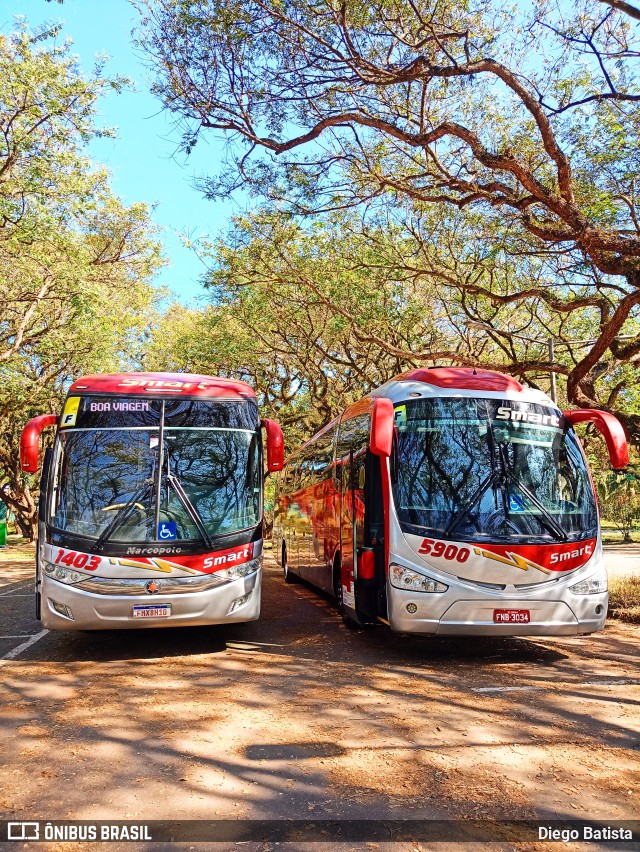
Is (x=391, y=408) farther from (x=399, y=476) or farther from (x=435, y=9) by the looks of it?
(x=435, y=9)

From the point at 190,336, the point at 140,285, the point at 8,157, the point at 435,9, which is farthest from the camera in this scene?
the point at 190,336

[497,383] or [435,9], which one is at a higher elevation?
[435,9]

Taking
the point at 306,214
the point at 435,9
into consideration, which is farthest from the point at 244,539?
the point at 435,9

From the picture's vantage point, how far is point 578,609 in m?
7.55

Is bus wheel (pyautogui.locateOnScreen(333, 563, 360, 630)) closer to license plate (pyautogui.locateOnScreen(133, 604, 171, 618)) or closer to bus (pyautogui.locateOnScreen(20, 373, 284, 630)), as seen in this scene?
bus (pyautogui.locateOnScreen(20, 373, 284, 630))

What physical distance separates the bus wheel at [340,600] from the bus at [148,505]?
1.99 meters

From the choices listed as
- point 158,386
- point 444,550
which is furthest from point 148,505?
point 444,550

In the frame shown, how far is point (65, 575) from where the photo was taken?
7.64 metres

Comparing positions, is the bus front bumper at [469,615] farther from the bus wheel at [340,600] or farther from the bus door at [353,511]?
the bus wheel at [340,600]

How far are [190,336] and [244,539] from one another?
58.4ft

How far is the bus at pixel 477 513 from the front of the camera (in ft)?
24.3

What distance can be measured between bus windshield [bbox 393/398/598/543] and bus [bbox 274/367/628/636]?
0.04 ft

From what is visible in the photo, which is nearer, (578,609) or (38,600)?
(578,609)

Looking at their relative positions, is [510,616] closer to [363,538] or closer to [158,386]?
[363,538]
